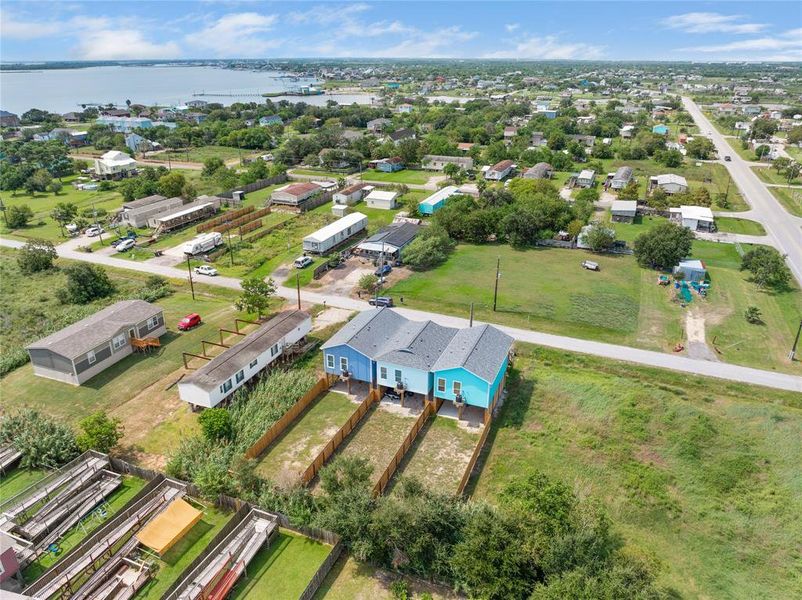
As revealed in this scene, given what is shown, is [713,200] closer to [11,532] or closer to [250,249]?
[250,249]

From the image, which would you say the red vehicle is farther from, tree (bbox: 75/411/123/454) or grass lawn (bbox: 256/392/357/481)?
grass lawn (bbox: 256/392/357/481)

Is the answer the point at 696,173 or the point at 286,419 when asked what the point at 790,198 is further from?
the point at 286,419

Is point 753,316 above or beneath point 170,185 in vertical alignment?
beneath

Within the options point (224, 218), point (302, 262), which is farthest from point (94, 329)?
point (224, 218)

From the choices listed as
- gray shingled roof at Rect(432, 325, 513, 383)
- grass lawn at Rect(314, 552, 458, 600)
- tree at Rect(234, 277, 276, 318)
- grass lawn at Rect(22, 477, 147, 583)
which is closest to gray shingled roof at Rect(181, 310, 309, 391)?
tree at Rect(234, 277, 276, 318)

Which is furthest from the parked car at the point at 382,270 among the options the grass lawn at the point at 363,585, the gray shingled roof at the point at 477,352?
the grass lawn at the point at 363,585

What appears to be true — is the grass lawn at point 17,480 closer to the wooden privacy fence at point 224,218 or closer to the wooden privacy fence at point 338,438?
the wooden privacy fence at point 338,438
